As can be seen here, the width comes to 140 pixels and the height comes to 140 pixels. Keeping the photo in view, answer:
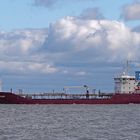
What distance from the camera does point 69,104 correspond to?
479 ft

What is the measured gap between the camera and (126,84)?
149 m

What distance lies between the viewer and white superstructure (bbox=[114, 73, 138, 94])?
147m

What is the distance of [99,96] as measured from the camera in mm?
152500

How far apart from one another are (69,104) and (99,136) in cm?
8994

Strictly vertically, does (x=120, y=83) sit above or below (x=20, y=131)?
above

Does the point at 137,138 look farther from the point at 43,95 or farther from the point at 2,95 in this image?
the point at 43,95

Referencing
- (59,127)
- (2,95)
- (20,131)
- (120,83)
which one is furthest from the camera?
(120,83)

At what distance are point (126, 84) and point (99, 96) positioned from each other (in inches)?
315

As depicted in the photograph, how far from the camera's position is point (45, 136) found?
55594 mm

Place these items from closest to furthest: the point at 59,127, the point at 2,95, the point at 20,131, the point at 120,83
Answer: the point at 20,131 → the point at 59,127 → the point at 2,95 → the point at 120,83

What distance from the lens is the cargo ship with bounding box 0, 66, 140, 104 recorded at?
142 m

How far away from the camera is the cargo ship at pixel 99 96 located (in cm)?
14188

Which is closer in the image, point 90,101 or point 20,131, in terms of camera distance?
point 20,131

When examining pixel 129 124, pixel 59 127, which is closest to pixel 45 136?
pixel 59 127
